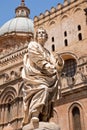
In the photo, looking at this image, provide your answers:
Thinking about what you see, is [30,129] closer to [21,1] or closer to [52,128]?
[52,128]

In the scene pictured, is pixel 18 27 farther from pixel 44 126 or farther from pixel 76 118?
pixel 44 126

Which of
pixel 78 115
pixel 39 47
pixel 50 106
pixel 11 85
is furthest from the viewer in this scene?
pixel 11 85

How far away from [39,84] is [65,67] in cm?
2014

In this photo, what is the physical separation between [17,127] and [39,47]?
64.6 ft

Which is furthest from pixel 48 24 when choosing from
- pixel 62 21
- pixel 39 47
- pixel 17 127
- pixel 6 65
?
pixel 39 47

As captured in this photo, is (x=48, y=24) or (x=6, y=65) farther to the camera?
(x=6, y=65)

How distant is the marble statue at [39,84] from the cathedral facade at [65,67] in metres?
13.0

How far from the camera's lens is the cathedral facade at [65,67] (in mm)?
17359

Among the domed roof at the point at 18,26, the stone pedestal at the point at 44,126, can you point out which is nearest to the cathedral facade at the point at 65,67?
the domed roof at the point at 18,26

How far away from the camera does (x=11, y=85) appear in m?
25.6

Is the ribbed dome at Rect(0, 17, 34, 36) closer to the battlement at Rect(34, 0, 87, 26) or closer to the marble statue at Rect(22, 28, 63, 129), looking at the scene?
the battlement at Rect(34, 0, 87, 26)

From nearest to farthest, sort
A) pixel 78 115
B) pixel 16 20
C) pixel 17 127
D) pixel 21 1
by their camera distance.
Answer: pixel 78 115 → pixel 17 127 → pixel 16 20 → pixel 21 1

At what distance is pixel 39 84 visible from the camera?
415cm

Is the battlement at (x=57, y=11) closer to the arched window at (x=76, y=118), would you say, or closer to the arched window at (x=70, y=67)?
the arched window at (x=70, y=67)
